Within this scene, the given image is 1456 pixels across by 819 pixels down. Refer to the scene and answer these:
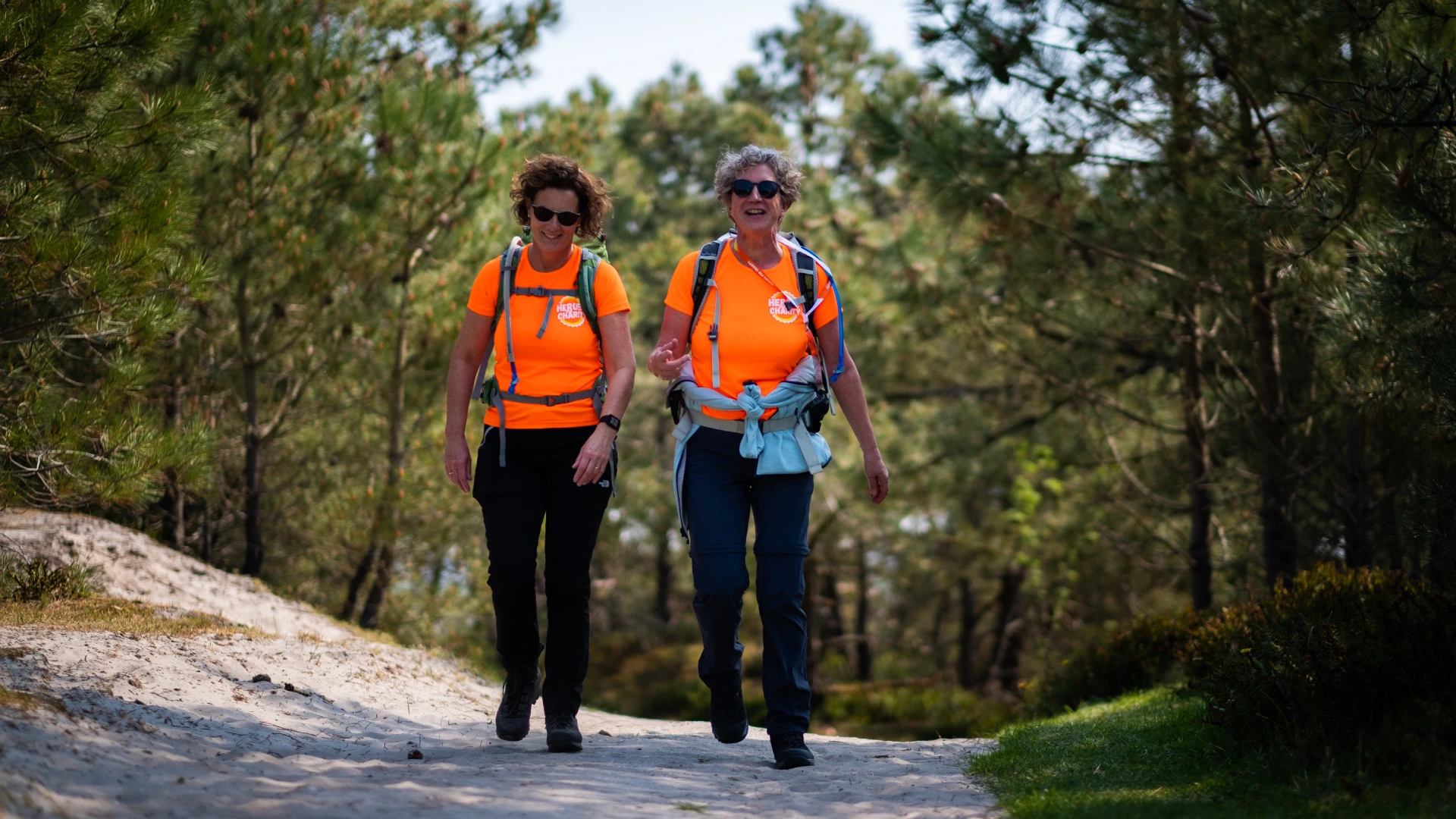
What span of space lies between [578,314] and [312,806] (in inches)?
82.8

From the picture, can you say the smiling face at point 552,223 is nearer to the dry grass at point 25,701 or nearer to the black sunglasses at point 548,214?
the black sunglasses at point 548,214

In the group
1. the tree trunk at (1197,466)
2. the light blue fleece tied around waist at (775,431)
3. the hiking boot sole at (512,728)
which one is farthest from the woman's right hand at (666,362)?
the tree trunk at (1197,466)

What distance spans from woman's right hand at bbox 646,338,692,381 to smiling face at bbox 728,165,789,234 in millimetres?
577

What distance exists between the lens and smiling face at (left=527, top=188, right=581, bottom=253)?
479 centimetres

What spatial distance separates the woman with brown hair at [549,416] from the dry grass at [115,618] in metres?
2.15

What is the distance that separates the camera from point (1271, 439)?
26.5ft

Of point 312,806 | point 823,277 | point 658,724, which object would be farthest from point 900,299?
point 312,806

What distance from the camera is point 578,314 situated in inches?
186

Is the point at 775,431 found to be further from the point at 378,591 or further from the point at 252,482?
the point at 378,591

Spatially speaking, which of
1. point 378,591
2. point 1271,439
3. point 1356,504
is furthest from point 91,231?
point 1356,504

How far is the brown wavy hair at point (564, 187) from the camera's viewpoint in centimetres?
479

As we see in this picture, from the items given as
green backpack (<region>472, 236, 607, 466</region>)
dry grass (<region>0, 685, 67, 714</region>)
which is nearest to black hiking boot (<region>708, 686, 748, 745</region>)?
green backpack (<region>472, 236, 607, 466</region>)

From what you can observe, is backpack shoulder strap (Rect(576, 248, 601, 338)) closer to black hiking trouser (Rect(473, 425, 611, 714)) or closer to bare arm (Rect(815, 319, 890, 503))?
black hiking trouser (Rect(473, 425, 611, 714))

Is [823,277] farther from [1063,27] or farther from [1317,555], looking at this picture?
[1317,555]
